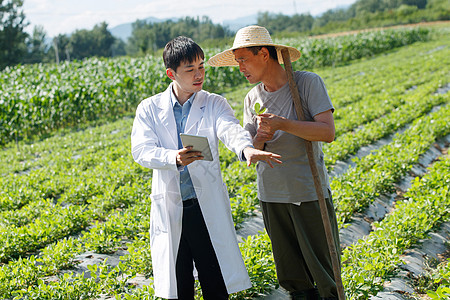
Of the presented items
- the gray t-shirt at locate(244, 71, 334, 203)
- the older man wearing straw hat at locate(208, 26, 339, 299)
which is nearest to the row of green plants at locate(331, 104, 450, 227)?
the older man wearing straw hat at locate(208, 26, 339, 299)

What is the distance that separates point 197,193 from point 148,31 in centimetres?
7951

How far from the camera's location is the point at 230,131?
244 centimetres

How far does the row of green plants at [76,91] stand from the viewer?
42.2 ft

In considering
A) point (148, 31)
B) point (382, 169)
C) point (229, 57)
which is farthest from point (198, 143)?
point (148, 31)

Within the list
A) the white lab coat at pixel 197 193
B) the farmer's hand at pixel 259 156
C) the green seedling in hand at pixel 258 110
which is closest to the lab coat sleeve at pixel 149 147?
the white lab coat at pixel 197 193

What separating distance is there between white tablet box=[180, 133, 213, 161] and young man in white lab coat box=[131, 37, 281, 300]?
0.83ft

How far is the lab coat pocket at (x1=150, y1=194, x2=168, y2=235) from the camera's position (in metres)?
2.56

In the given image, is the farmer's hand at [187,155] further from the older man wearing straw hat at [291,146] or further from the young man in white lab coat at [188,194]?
the older man wearing straw hat at [291,146]

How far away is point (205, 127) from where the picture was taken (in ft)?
8.44

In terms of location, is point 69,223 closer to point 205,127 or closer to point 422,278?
point 205,127

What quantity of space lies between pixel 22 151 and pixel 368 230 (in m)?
8.42

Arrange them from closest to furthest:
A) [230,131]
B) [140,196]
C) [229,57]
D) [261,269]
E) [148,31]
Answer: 1. [230,131]
2. [229,57]
3. [261,269]
4. [140,196]
5. [148,31]

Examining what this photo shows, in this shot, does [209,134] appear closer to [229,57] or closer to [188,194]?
[188,194]

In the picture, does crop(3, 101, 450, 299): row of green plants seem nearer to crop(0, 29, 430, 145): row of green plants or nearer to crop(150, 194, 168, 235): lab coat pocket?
crop(150, 194, 168, 235): lab coat pocket
